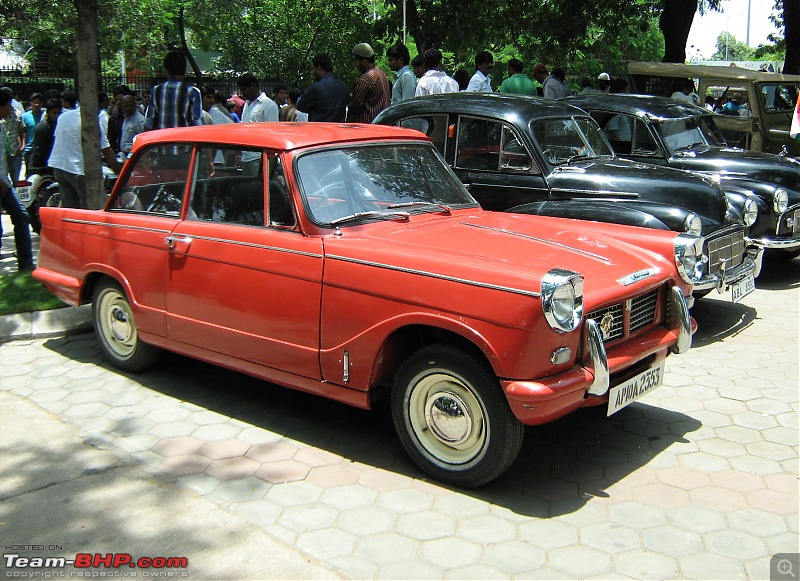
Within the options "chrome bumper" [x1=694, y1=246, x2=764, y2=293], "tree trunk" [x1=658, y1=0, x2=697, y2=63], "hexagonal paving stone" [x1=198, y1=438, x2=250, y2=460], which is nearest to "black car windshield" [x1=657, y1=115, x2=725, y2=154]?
"chrome bumper" [x1=694, y1=246, x2=764, y2=293]

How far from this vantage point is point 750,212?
8055mm

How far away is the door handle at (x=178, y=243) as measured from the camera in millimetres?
5195

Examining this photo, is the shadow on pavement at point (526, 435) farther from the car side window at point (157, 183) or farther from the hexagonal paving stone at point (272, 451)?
the car side window at point (157, 183)

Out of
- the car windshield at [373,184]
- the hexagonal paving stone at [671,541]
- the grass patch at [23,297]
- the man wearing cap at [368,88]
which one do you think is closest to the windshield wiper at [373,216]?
the car windshield at [373,184]

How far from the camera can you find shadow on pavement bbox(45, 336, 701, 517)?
4.25 m

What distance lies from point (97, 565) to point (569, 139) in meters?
5.83

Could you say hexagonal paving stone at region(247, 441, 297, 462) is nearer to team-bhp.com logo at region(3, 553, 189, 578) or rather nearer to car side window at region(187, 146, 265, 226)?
team-bhp.com logo at region(3, 553, 189, 578)

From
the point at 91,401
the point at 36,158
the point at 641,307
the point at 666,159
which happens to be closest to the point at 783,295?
the point at 666,159

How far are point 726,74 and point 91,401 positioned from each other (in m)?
10.7

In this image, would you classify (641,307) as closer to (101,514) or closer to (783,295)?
(101,514)

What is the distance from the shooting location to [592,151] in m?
8.02

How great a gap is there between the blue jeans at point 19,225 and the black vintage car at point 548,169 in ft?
12.9

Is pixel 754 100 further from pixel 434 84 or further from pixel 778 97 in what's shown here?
pixel 434 84

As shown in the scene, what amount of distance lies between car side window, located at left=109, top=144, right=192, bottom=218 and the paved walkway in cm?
123
